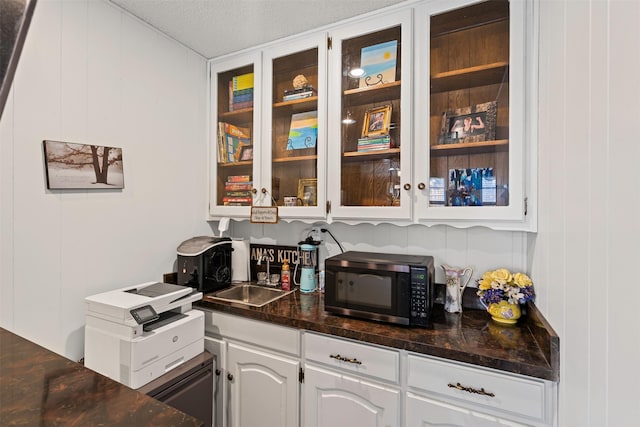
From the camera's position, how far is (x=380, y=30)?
1.59 metres

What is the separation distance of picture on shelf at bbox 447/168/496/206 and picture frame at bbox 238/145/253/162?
1.21 metres

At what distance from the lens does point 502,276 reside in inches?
55.4

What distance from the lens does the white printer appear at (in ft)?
4.02

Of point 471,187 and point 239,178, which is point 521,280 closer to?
point 471,187

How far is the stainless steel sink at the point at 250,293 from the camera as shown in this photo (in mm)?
1890

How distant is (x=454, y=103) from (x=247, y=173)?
128 cm

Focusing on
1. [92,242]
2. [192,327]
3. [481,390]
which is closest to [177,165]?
[92,242]

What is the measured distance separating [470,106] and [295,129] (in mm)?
955

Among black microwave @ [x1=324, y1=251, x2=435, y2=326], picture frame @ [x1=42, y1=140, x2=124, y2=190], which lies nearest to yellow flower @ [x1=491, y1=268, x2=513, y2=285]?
black microwave @ [x1=324, y1=251, x2=435, y2=326]

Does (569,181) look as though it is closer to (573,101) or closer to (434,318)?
(573,101)

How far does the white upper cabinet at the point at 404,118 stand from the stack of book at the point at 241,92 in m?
0.04

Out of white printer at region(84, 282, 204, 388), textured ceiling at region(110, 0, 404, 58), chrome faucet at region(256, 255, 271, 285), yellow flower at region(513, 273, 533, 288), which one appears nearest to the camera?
white printer at region(84, 282, 204, 388)

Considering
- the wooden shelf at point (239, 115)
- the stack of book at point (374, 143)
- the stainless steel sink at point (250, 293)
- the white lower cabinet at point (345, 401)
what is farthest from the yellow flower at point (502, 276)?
the wooden shelf at point (239, 115)

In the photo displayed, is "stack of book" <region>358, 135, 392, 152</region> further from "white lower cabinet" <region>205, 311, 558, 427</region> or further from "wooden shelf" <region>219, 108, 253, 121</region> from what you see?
"white lower cabinet" <region>205, 311, 558, 427</region>
